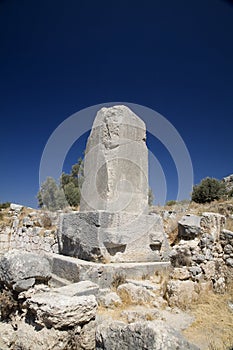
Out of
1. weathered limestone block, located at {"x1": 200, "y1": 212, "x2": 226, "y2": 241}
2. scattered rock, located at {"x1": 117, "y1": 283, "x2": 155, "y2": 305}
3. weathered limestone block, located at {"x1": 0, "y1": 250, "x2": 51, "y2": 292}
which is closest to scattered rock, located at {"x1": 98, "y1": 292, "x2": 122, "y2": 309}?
scattered rock, located at {"x1": 117, "y1": 283, "x2": 155, "y2": 305}

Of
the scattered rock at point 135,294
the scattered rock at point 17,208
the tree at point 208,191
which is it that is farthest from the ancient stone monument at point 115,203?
the tree at point 208,191

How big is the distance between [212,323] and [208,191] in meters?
16.3

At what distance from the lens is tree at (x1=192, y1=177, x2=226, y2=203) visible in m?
18.0

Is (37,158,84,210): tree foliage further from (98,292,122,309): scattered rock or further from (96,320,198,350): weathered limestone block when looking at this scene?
(96,320,198,350): weathered limestone block

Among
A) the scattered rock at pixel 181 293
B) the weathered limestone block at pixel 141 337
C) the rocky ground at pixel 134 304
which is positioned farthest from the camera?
the scattered rock at pixel 181 293

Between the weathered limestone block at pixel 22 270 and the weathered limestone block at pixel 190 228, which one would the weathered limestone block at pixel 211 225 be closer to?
the weathered limestone block at pixel 190 228

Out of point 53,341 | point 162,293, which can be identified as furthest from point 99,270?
point 53,341

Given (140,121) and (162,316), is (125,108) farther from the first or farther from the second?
(162,316)

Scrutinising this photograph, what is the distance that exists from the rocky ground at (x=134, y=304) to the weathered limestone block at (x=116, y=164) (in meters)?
1.18

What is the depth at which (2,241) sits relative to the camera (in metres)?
10.1

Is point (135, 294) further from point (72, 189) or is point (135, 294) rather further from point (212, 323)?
point (72, 189)

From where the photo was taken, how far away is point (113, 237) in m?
4.27

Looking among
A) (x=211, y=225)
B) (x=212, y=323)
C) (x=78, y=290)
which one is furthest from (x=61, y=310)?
(x=211, y=225)

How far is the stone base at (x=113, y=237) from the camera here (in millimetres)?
4262
